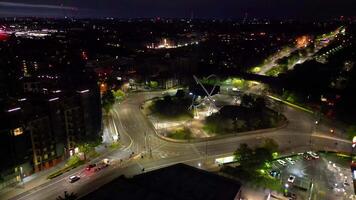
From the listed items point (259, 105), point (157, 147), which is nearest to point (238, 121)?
point (259, 105)

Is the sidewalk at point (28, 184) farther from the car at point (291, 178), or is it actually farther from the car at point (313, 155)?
the car at point (313, 155)

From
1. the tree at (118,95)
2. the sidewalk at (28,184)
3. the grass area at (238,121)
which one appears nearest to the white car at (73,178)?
the sidewalk at (28,184)

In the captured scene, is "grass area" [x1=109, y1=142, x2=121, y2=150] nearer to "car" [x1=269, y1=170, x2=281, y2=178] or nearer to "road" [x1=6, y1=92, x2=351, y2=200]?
"road" [x1=6, y1=92, x2=351, y2=200]

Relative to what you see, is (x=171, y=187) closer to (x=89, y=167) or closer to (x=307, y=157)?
(x=89, y=167)

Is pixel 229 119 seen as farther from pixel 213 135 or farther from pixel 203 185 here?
pixel 203 185

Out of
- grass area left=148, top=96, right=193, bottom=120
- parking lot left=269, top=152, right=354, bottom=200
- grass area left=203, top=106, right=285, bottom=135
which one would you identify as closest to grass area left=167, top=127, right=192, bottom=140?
grass area left=203, top=106, right=285, bottom=135
